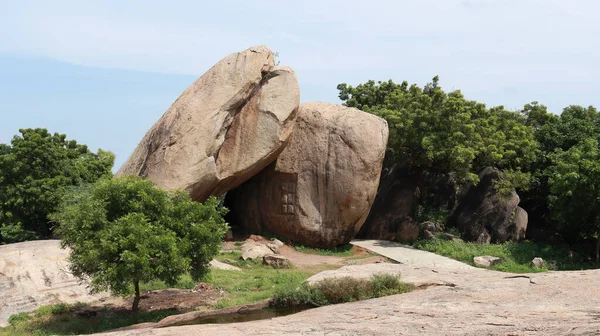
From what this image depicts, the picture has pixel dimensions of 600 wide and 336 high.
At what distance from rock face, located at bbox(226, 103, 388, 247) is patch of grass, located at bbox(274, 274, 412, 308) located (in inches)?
375

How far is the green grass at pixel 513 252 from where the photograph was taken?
2155 centimetres

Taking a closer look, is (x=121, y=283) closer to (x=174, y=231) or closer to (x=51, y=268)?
(x=174, y=231)

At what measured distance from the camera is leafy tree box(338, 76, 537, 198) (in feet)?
78.6

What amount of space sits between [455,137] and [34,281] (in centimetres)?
1540

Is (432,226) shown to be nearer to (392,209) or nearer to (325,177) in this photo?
(392,209)

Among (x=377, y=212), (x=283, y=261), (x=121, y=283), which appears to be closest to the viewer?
(x=121, y=283)

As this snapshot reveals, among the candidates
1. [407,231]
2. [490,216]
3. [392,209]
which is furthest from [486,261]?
[392,209]

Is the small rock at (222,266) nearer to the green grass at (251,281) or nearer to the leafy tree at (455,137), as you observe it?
the green grass at (251,281)

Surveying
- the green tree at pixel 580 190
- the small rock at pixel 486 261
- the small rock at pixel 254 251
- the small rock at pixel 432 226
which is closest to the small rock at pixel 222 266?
the small rock at pixel 254 251

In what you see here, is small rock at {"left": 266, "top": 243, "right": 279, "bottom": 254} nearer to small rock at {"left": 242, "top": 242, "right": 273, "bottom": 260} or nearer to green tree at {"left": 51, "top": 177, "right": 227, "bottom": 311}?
small rock at {"left": 242, "top": 242, "right": 273, "bottom": 260}

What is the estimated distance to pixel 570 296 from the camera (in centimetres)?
1081

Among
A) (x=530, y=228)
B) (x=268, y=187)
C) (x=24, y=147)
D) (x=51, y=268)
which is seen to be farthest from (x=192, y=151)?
(x=530, y=228)

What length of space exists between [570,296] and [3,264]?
12976 millimetres

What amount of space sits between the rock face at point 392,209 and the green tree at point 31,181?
11.9 meters
